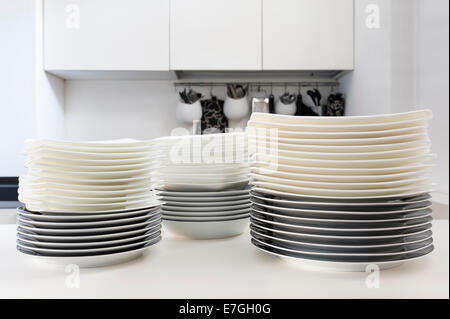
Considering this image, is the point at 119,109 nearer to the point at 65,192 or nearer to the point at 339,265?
the point at 65,192

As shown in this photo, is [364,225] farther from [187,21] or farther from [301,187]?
[187,21]

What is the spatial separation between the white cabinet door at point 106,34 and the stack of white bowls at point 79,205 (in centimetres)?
179

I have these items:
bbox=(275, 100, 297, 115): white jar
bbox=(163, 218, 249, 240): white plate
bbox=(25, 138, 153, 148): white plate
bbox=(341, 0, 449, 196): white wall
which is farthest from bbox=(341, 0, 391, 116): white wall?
bbox=(25, 138, 153, 148): white plate

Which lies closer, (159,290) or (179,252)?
(159,290)

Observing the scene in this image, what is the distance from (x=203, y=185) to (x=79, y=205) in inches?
8.1

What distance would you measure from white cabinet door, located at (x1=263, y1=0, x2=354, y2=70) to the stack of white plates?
5.96 ft

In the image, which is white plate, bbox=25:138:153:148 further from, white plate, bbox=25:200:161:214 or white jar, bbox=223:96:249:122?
white jar, bbox=223:96:249:122

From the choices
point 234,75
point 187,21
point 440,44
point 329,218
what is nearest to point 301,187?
point 329,218

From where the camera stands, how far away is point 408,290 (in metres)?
0.41

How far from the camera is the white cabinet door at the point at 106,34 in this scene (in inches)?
84.5

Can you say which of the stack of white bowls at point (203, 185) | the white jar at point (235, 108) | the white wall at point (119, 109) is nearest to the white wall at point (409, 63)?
the white jar at point (235, 108)

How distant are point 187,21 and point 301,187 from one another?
6.34 ft

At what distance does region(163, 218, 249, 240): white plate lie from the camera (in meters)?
0.62

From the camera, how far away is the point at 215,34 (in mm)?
2182
